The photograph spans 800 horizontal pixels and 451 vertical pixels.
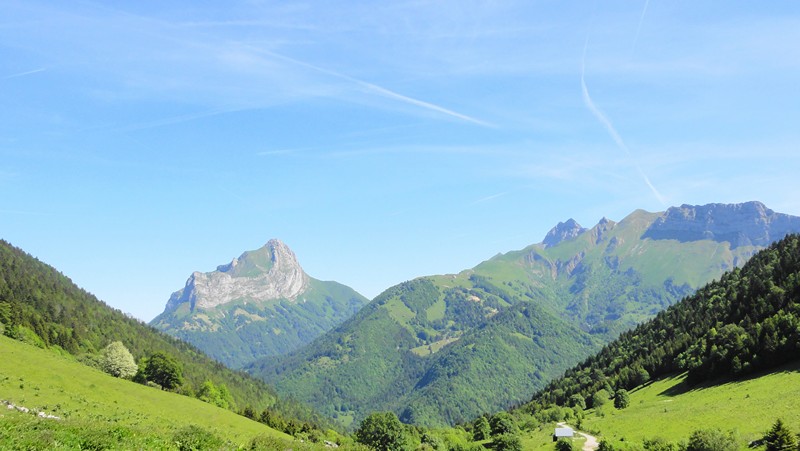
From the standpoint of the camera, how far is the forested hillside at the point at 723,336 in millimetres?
117312

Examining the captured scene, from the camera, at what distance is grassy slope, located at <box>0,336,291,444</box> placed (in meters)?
72.8

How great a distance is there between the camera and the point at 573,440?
108562 millimetres

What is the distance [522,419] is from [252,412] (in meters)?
79.4

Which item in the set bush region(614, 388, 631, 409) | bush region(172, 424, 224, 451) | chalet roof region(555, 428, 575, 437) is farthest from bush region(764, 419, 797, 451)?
bush region(614, 388, 631, 409)

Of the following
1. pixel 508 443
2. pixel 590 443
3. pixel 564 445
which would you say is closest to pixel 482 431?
pixel 508 443

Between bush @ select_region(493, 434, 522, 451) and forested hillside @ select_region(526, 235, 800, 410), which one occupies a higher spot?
forested hillside @ select_region(526, 235, 800, 410)

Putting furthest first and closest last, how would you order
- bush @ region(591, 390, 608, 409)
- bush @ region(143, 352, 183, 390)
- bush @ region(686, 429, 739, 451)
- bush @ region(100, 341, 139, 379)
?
bush @ region(591, 390, 608, 409) < bush @ region(143, 352, 183, 390) < bush @ region(100, 341, 139, 379) < bush @ region(686, 429, 739, 451)

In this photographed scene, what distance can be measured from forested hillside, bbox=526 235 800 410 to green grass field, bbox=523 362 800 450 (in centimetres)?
681

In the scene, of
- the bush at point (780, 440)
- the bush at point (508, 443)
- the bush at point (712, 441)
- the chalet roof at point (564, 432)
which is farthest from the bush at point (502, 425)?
the bush at point (780, 440)

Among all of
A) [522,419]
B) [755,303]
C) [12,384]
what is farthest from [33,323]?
[755,303]

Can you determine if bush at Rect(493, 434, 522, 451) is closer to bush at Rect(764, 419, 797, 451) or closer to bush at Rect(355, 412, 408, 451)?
bush at Rect(355, 412, 408, 451)

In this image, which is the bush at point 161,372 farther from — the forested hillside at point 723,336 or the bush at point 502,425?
the forested hillside at point 723,336

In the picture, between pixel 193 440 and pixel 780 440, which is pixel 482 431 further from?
pixel 193 440

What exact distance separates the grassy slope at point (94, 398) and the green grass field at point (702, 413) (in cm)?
7062
